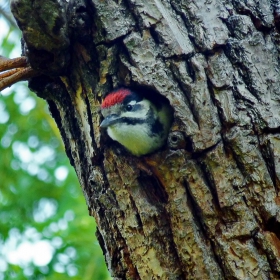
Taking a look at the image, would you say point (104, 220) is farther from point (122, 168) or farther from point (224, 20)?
point (224, 20)

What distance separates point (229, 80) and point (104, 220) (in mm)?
987

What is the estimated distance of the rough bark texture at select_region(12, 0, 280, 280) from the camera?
238cm

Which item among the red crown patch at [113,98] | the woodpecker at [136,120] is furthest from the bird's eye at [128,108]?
the red crown patch at [113,98]

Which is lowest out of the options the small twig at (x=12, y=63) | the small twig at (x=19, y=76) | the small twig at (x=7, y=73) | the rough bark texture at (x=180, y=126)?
the rough bark texture at (x=180, y=126)

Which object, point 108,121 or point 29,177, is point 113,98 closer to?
point 108,121

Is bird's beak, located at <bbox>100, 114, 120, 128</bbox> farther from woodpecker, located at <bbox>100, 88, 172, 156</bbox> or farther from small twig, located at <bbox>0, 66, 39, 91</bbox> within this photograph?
small twig, located at <bbox>0, 66, 39, 91</bbox>

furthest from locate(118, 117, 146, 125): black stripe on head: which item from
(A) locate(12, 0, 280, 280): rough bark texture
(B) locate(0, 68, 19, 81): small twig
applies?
(B) locate(0, 68, 19, 81): small twig

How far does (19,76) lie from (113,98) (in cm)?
60

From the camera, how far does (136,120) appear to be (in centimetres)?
311

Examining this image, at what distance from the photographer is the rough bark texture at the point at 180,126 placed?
238 cm

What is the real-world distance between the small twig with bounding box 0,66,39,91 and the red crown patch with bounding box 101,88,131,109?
0.46 m

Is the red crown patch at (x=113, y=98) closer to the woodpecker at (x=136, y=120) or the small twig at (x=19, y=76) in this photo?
the woodpecker at (x=136, y=120)

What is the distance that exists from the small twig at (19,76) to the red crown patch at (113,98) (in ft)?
1.52

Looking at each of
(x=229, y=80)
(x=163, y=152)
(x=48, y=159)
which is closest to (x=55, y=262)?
(x=48, y=159)
